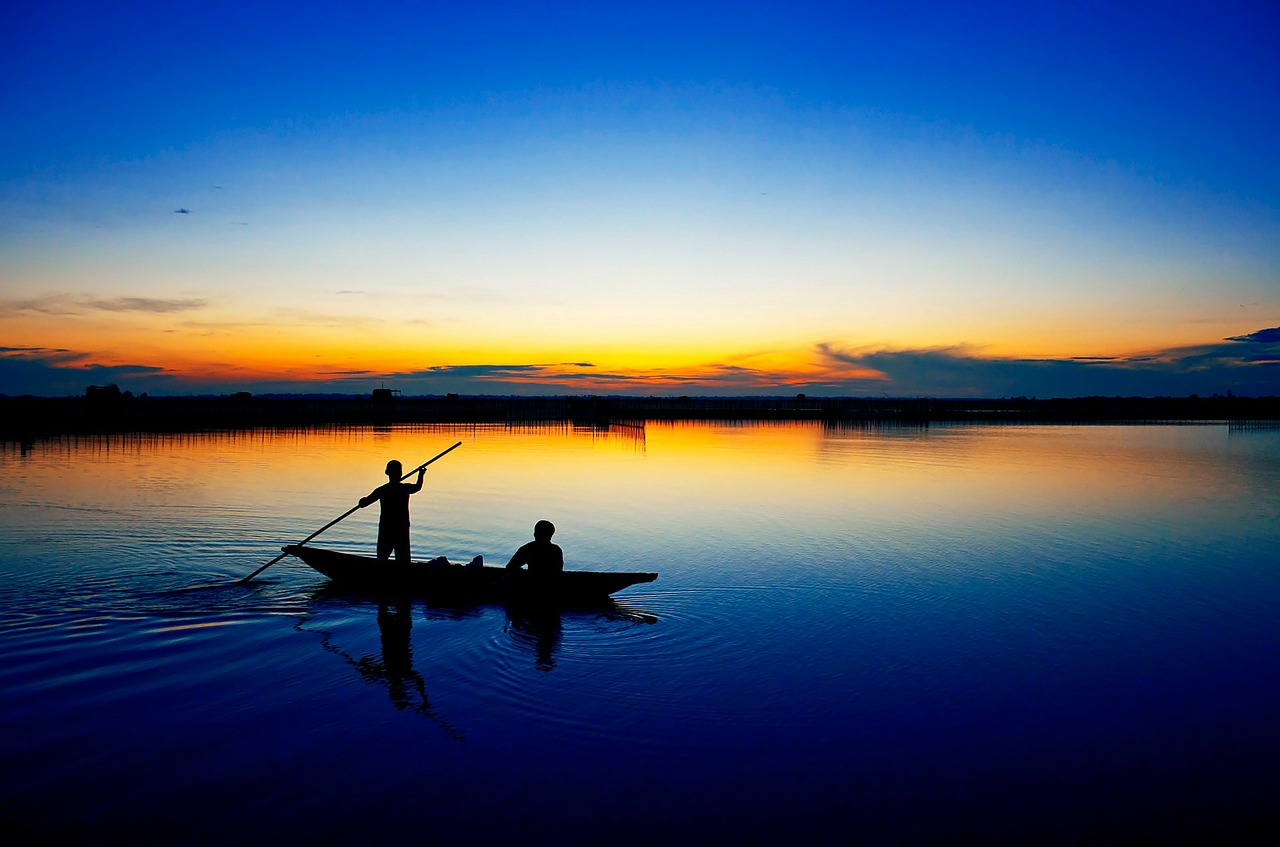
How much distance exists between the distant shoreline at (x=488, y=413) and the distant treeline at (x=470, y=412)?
0.11 metres

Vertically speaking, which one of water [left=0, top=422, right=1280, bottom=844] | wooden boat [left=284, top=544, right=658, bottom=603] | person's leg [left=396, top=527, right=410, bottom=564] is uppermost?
person's leg [left=396, top=527, right=410, bottom=564]

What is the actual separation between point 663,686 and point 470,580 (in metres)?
4.24

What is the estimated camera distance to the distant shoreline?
2346 inches

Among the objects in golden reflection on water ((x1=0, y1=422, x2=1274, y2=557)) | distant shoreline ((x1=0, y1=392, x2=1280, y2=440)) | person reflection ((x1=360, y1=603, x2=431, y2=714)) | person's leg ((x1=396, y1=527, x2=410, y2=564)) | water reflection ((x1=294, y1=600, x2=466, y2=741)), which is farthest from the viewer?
distant shoreline ((x1=0, y1=392, x2=1280, y2=440))

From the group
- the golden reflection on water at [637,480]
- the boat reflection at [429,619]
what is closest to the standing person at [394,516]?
the boat reflection at [429,619]

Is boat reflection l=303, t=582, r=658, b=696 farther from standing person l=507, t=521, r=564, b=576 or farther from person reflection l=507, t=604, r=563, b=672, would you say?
standing person l=507, t=521, r=564, b=576

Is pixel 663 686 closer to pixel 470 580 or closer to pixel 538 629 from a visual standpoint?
pixel 538 629

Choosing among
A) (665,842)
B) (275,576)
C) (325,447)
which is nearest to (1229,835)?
(665,842)

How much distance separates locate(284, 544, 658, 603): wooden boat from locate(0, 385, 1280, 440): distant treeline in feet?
138

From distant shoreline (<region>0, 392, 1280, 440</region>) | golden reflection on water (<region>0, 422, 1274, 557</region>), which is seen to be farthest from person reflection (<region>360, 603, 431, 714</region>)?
distant shoreline (<region>0, 392, 1280, 440</region>)

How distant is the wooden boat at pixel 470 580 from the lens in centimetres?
1162

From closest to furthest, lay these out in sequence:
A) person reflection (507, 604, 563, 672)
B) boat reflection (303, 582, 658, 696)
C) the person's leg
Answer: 1. boat reflection (303, 582, 658, 696)
2. person reflection (507, 604, 563, 672)
3. the person's leg

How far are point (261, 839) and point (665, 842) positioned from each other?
277 centimetres

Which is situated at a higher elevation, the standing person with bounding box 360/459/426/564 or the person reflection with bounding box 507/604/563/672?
the standing person with bounding box 360/459/426/564
